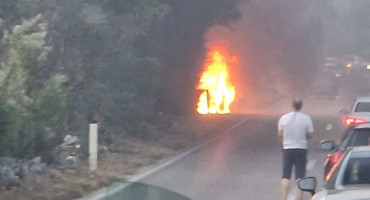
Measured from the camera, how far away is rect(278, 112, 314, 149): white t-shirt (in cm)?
1412

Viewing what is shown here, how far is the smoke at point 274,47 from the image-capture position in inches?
1818

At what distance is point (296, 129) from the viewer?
14125mm

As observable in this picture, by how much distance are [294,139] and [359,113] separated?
7530 millimetres

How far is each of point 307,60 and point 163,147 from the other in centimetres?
3188

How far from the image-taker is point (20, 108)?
1537cm

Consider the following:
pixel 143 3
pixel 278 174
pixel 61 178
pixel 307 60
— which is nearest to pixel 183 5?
pixel 143 3

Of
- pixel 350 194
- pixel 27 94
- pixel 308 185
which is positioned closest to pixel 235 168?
pixel 27 94

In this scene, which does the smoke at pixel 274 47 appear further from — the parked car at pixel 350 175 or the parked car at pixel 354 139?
the parked car at pixel 350 175

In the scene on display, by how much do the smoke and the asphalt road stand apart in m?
12.2

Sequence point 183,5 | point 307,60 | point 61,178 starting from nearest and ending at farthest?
point 61,178 < point 183,5 < point 307,60

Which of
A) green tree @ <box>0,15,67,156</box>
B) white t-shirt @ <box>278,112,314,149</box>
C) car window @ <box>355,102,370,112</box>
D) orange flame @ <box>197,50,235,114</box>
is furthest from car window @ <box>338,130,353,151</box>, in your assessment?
orange flame @ <box>197,50,235,114</box>

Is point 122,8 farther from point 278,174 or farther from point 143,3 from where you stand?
point 278,174

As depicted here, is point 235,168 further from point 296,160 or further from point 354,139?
point 354,139

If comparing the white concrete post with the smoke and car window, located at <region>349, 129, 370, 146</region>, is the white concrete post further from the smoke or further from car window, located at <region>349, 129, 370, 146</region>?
the smoke
